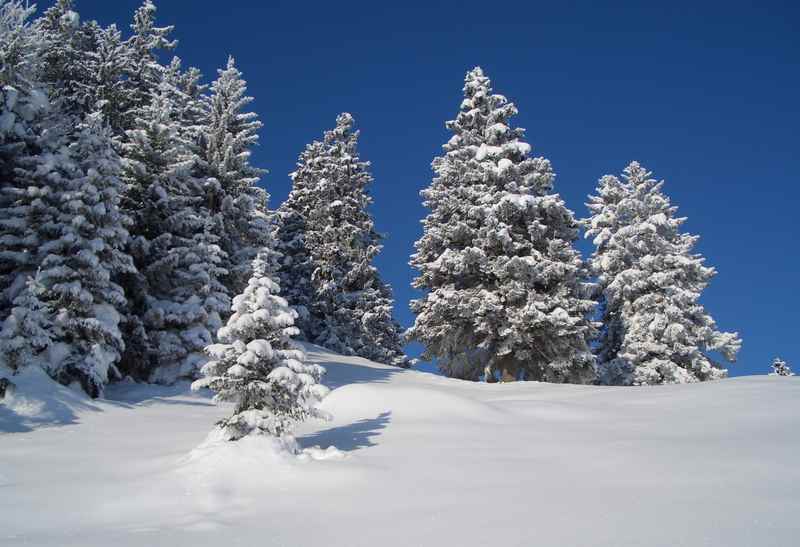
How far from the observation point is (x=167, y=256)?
17.8 m

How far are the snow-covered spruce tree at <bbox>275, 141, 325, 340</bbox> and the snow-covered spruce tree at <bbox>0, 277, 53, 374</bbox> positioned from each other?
18.3 metres

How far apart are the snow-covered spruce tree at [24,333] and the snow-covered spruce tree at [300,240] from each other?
18.3 m

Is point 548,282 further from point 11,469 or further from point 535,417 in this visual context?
point 11,469

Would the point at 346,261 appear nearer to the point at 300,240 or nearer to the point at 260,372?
the point at 300,240

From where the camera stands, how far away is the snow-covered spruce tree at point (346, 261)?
109 feet

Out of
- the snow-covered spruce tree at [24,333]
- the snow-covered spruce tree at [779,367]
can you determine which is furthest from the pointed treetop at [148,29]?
the snow-covered spruce tree at [779,367]

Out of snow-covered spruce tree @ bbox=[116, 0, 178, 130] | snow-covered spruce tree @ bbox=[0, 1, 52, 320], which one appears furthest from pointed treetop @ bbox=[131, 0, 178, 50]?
snow-covered spruce tree @ bbox=[0, 1, 52, 320]

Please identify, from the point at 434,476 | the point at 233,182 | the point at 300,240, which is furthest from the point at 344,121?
the point at 434,476

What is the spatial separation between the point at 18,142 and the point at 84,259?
6.33 metres

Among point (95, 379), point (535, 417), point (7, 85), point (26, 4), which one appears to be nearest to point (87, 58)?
point (26, 4)

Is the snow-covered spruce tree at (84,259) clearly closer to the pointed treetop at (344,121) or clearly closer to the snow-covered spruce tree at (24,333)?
the snow-covered spruce tree at (24,333)

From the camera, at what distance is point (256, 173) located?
22641 mm

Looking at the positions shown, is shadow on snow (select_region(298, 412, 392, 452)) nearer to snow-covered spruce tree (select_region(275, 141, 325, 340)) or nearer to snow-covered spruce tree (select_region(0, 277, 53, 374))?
snow-covered spruce tree (select_region(0, 277, 53, 374))

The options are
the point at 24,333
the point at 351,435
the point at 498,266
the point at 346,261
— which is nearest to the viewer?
the point at 351,435
